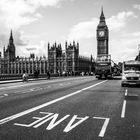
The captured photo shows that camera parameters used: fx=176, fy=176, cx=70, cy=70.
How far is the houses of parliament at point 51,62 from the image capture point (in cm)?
13488

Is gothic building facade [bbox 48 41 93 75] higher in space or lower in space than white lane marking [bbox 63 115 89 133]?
higher

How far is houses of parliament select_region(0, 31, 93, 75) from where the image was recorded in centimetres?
13488

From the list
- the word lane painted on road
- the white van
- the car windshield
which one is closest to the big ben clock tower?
the white van

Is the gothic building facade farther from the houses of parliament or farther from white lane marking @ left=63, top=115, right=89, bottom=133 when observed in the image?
white lane marking @ left=63, top=115, right=89, bottom=133

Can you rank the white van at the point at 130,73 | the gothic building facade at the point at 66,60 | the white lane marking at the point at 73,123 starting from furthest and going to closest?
1. the gothic building facade at the point at 66,60
2. the white van at the point at 130,73
3. the white lane marking at the point at 73,123

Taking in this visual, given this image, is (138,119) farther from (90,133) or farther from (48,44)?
(48,44)

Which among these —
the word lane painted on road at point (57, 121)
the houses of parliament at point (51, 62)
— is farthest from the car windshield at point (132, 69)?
the houses of parliament at point (51, 62)

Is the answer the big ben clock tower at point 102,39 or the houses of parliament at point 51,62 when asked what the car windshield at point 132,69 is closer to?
the houses of parliament at point 51,62

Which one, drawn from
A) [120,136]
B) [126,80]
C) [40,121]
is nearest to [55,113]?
[40,121]

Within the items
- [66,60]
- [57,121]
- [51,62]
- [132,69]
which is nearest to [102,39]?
[66,60]

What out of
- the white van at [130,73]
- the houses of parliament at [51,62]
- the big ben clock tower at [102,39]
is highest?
the big ben clock tower at [102,39]

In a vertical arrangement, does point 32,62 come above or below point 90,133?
above

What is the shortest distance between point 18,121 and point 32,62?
152m

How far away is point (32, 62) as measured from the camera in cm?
15412
